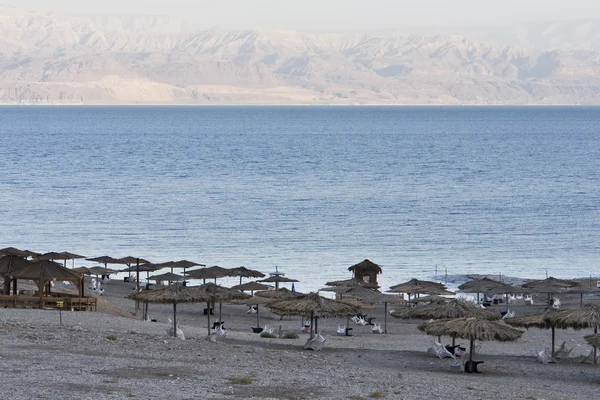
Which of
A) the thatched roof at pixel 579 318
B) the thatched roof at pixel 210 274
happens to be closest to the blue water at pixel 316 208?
the thatched roof at pixel 210 274

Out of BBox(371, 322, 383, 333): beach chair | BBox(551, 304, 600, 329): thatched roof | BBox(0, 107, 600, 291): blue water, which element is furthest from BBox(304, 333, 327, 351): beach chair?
BBox(0, 107, 600, 291): blue water

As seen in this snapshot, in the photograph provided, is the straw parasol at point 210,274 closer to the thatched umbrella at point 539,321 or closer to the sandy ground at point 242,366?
the sandy ground at point 242,366

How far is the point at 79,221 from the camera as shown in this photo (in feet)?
219

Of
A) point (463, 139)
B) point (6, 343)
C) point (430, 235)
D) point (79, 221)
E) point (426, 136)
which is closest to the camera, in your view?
point (6, 343)

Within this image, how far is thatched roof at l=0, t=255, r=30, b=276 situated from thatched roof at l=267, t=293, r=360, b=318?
838 centimetres

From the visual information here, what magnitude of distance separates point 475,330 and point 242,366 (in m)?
5.99

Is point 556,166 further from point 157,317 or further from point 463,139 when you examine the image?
point 157,317

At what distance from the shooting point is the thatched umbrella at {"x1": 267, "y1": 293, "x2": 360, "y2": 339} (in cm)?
2781

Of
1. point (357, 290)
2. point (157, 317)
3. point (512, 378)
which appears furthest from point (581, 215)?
point (512, 378)

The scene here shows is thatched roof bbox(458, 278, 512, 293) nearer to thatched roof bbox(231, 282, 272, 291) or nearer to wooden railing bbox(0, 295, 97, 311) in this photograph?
thatched roof bbox(231, 282, 272, 291)

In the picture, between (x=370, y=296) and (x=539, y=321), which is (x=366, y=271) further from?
(x=539, y=321)

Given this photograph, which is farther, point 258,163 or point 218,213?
point 258,163

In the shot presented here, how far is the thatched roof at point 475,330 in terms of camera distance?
25016 mm

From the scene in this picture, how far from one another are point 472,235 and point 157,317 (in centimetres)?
3097
